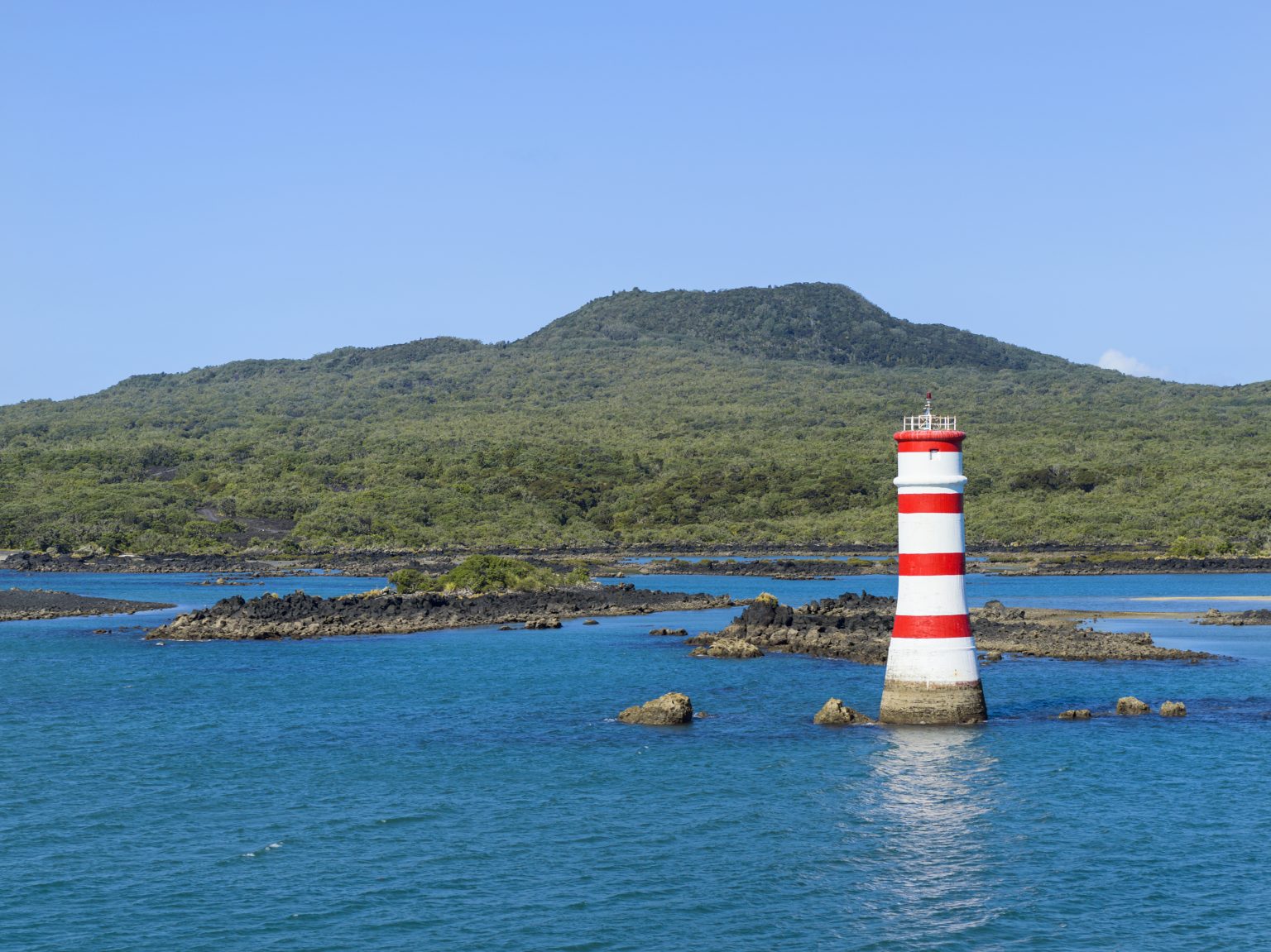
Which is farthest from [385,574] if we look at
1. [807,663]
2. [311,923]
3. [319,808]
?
[311,923]

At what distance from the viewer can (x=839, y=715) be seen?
3328 cm

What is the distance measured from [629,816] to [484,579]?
55506mm

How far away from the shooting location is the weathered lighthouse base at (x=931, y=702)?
28.5 metres

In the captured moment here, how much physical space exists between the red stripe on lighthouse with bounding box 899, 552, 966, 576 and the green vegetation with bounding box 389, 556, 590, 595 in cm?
5240

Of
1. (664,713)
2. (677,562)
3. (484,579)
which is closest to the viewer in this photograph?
(664,713)

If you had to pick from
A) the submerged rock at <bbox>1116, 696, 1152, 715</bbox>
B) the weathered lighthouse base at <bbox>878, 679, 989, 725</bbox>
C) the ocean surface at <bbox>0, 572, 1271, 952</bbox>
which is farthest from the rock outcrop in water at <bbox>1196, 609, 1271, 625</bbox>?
the weathered lighthouse base at <bbox>878, 679, 989, 725</bbox>

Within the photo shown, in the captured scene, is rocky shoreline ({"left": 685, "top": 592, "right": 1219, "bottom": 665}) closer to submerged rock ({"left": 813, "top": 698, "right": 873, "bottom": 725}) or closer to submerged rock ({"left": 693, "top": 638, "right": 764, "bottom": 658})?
submerged rock ({"left": 693, "top": 638, "right": 764, "bottom": 658})

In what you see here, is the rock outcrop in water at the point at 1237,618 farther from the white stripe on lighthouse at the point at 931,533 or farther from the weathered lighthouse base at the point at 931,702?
the white stripe on lighthouse at the point at 931,533

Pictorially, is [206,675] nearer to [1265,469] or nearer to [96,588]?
[96,588]

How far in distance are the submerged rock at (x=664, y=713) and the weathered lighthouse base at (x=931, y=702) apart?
7037 millimetres

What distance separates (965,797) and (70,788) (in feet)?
58.2

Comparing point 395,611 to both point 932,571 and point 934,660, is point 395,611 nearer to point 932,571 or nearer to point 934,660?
point 934,660

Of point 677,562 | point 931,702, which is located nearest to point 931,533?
point 931,702

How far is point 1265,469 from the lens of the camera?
15225 centimetres
